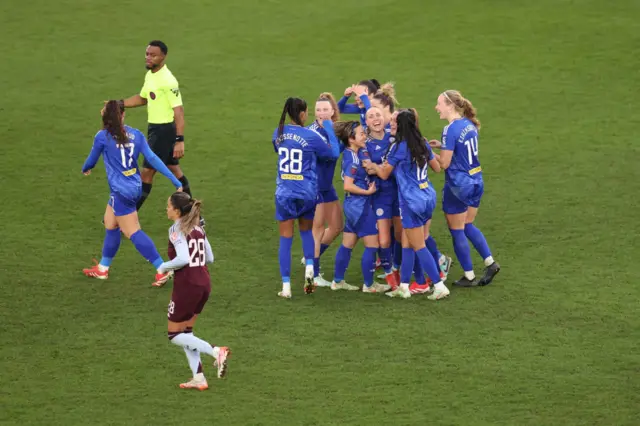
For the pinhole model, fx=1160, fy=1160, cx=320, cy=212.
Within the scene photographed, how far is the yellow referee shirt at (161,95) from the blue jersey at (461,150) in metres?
3.66

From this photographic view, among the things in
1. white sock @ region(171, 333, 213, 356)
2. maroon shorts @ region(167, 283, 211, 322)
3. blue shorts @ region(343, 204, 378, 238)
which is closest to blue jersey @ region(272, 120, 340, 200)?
blue shorts @ region(343, 204, 378, 238)

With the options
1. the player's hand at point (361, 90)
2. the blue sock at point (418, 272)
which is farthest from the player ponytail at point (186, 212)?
the player's hand at point (361, 90)

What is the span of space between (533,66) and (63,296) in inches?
→ 414

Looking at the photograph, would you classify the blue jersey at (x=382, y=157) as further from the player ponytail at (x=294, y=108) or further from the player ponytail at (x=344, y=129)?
the player ponytail at (x=294, y=108)

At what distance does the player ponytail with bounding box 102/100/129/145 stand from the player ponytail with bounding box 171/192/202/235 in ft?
7.90

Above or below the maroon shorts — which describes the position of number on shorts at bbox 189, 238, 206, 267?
above

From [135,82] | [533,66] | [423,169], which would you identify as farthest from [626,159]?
[135,82]

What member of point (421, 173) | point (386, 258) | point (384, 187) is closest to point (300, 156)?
point (384, 187)

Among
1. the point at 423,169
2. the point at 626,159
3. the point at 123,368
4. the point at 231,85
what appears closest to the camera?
the point at 123,368

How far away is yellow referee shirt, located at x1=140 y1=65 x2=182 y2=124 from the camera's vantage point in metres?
13.9

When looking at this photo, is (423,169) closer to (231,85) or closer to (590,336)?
(590,336)

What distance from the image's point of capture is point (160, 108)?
14.0m

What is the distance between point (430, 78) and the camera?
19438 millimetres

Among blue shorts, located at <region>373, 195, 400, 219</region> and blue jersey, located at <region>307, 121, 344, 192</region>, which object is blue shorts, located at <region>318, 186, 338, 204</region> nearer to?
blue jersey, located at <region>307, 121, 344, 192</region>
